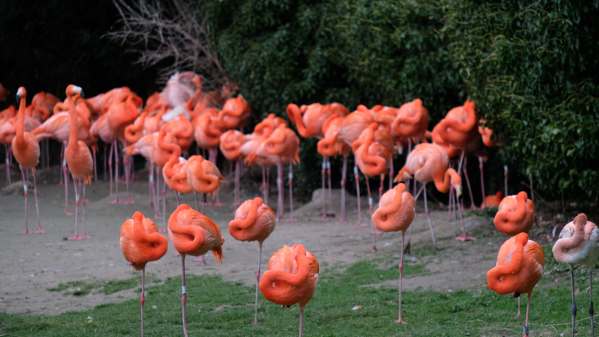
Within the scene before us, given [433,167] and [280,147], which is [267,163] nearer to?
[280,147]

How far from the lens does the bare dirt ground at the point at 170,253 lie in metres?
8.87

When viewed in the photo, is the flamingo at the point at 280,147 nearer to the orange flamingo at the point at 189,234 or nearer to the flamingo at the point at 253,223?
the flamingo at the point at 253,223

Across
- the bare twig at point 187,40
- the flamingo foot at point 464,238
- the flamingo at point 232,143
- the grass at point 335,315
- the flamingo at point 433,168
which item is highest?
the bare twig at point 187,40

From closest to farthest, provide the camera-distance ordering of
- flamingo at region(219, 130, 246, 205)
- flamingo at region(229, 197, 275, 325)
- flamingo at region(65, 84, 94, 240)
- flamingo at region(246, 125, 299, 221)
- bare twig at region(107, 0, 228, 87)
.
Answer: flamingo at region(229, 197, 275, 325) < flamingo at region(65, 84, 94, 240) < flamingo at region(246, 125, 299, 221) < flamingo at region(219, 130, 246, 205) < bare twig at region(107, 0, 228, 87)

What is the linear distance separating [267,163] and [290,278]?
7557 mm

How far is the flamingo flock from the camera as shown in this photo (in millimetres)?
6387

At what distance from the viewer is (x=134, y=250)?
22.7ft

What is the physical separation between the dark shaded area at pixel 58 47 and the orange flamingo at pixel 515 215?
1197 centimetres

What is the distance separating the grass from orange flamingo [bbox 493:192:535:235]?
54 cm

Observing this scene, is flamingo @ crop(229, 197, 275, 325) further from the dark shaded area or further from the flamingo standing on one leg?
the dark shaded area

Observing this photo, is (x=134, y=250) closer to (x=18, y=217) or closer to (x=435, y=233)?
(x=435, y=233)

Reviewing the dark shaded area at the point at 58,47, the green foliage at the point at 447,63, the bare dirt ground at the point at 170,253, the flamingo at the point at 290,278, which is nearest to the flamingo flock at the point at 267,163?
the flamingo at the point at 290,278

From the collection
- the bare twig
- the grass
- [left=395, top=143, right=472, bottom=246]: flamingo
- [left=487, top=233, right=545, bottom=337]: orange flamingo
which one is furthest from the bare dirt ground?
the bare twig

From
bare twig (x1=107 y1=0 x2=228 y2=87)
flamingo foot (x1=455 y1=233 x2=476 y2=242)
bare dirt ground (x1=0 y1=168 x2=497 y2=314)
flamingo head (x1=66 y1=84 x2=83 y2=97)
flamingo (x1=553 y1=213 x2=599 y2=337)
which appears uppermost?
bare twig (x1=107 y1=0 x2=228 y2=87)
